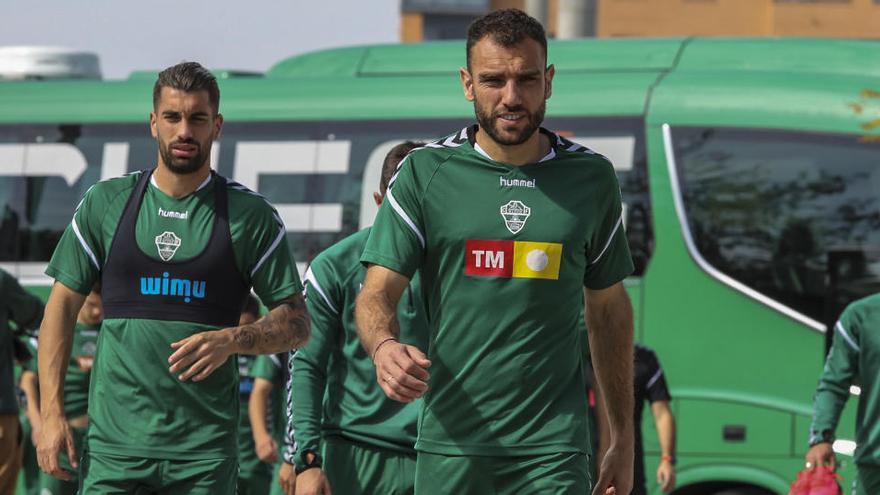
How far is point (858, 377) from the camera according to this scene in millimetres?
8656

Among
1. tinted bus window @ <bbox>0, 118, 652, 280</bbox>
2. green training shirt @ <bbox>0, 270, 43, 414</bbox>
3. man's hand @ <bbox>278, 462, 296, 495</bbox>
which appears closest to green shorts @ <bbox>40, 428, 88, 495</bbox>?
green training shirt @ <bbox>0, 270, 43, 414</bbox>

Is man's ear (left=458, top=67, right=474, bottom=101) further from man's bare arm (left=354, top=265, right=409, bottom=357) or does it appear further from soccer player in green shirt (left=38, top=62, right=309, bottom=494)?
soccer player in green shirt (left=38, top=62, right=309, bottom=494)

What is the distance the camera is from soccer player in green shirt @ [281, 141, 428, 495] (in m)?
7.70

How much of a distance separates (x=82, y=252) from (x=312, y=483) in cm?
139

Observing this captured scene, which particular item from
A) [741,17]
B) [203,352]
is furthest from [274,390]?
[741,17]

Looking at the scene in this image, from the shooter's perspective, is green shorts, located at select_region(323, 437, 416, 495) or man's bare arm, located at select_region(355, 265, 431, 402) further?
green shorts, located at select_region(323, 437, 416, 495)

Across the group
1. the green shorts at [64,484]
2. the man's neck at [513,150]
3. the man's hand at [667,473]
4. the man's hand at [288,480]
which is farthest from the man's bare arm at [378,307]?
the man's hand at [667,473]

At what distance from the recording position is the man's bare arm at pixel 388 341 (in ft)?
16.2

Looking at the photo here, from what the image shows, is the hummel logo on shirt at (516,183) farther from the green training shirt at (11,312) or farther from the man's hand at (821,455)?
the green training shirt at (11,312)

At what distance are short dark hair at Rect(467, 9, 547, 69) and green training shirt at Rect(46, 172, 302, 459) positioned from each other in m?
1.74

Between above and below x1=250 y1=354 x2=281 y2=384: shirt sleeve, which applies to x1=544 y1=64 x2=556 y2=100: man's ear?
above

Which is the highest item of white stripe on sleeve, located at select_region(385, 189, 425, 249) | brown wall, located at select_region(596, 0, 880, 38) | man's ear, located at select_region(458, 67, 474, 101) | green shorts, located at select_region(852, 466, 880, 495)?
brown wall, located at select_region(596, 0, 880, 38)

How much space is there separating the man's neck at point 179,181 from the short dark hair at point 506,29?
1807 mm

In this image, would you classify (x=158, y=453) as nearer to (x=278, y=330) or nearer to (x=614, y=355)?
(x=278, y=330)
